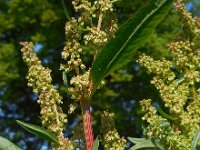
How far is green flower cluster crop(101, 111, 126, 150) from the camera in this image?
1.19 metres

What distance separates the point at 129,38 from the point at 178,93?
307 millimetres

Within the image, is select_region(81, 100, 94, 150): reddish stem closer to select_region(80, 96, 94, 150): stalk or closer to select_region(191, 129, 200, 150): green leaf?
select_region(80, 96, 94, 150): stalk

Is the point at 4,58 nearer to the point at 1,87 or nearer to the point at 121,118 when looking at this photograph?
the point at 1,87

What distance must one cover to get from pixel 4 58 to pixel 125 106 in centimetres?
358

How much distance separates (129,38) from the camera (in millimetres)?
1066

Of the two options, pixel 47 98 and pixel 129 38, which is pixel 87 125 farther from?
pixel 129 38

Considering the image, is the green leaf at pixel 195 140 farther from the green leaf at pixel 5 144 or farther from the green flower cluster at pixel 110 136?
the green leaf at pixel 5 144

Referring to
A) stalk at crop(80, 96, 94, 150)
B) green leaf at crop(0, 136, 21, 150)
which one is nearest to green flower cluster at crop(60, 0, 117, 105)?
stalk at crop(80, 96, 94, 150)

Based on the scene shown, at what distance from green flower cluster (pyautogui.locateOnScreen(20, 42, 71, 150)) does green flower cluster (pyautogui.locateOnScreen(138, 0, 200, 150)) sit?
0.23 m

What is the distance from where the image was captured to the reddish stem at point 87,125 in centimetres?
112

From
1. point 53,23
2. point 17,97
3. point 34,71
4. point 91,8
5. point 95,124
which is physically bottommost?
point 34,71

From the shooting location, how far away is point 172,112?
50.6 inches

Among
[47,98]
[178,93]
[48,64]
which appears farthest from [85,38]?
[48,64]

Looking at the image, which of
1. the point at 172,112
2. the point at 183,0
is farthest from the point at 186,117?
the point at 183,0
